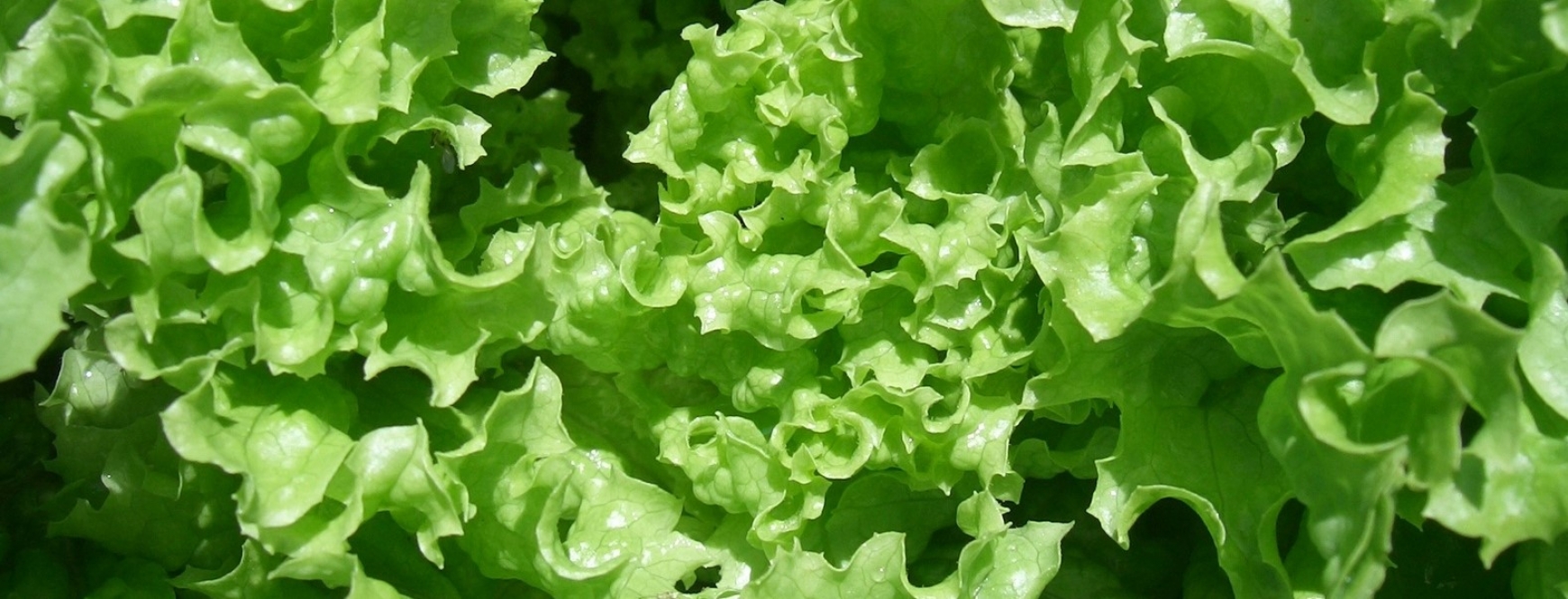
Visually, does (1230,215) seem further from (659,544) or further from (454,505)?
(454,505)

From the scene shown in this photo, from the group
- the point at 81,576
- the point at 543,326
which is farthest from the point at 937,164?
the point at 81,576

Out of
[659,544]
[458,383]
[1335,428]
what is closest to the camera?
[1335,428]

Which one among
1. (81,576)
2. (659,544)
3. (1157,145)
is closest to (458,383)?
(659,544)

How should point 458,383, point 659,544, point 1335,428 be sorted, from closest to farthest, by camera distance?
point 1335,428, point 458,383, point 659,544

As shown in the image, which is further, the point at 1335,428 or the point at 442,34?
the point at 442,34

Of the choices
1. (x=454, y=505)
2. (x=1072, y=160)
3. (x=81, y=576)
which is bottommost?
(x=81, y=576)

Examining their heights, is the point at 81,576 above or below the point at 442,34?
below

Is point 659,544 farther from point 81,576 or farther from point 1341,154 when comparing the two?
point 1341,154
